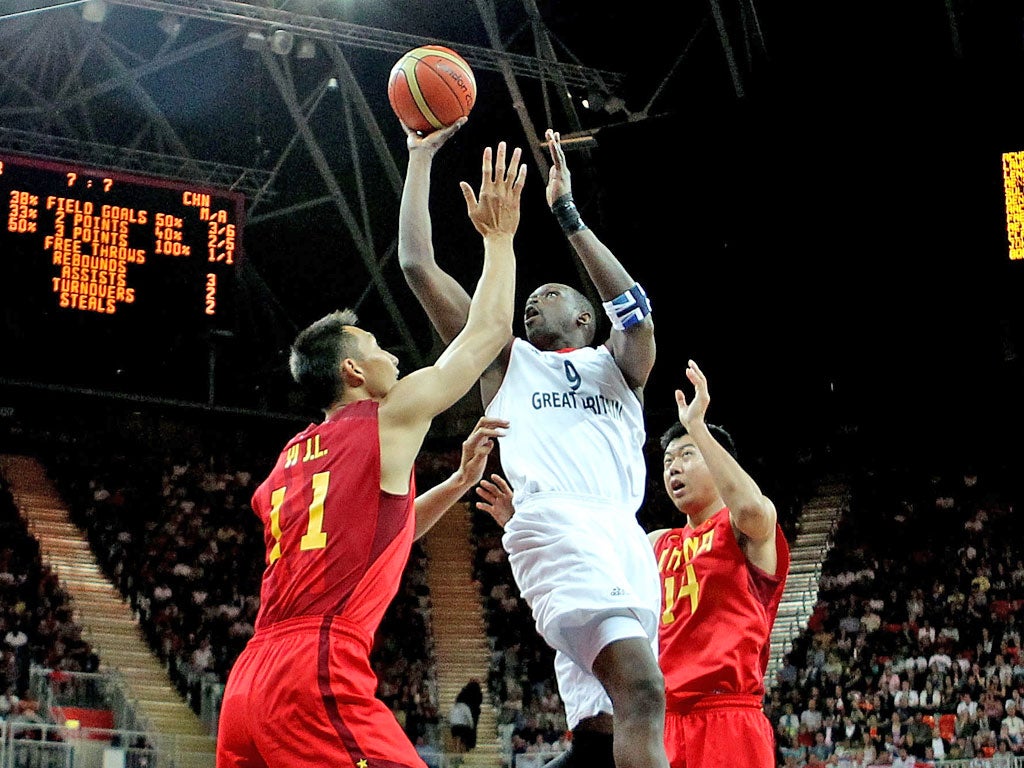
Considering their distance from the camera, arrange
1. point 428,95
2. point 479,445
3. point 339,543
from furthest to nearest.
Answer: point 428,95
point 479,445
point 339,543

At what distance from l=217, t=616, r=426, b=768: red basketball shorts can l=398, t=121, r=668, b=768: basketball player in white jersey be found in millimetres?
971

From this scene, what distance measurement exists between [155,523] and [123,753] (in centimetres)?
863

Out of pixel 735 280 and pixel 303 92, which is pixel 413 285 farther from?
pixel 303 92

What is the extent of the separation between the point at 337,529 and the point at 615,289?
1615 millimetres

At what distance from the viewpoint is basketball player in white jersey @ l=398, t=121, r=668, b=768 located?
15.9ft

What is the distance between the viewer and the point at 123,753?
12750 mm

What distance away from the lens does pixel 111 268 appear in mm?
15422

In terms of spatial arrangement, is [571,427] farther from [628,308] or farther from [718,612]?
[718,612]

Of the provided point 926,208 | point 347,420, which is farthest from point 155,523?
point 347,420

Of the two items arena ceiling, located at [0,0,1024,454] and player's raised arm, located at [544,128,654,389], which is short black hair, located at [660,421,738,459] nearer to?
player's raised arm, located at [544,128,654,389]

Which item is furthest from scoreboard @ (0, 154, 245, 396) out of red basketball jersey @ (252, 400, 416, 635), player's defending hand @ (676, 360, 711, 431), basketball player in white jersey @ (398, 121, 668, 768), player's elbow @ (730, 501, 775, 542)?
red basketball jersey @ (252, 400, 416, 635)

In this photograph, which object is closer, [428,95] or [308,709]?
[308,709]

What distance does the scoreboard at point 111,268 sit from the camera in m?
15.1

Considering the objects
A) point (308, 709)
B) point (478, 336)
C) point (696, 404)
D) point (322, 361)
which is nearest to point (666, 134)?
point (696, 404)
